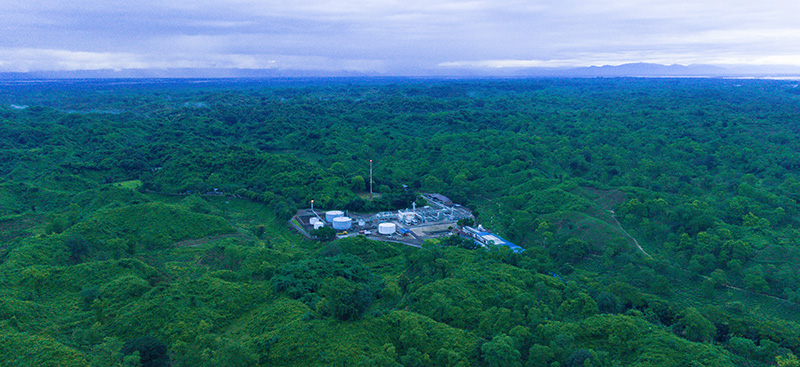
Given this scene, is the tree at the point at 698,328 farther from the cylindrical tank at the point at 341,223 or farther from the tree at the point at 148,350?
the cylindrical tank at the point at 341,223

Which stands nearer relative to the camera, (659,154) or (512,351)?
(512,351)

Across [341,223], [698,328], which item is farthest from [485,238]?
[698,328]

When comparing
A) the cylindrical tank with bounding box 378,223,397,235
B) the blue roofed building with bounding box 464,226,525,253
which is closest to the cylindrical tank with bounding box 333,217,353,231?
the cylindrical tank with bounding box 378,223,397,235

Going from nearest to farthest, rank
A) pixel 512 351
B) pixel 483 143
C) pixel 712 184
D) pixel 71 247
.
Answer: pixel 512 351 → pixel 71 247 → pixel 712 184 → pixel 483 143

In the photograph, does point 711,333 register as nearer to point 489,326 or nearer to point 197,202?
point 489,326

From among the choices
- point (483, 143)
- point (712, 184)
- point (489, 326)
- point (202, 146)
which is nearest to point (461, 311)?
point (489, 326)

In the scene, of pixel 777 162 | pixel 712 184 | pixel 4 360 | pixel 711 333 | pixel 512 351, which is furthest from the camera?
pixel 777 162

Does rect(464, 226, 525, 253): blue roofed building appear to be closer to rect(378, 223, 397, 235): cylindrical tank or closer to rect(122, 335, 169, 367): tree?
rect(378, 223, 397, 235): cylindrical tank

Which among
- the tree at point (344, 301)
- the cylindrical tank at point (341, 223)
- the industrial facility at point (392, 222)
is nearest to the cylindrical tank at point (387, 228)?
the industrial facility at point (392, 222)
